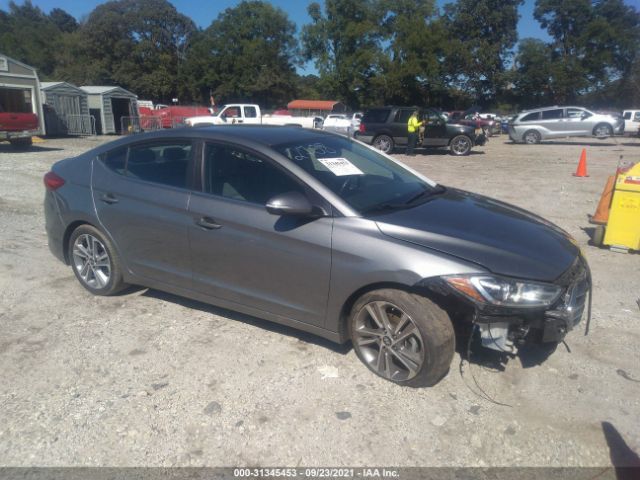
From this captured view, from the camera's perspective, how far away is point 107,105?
28203mm

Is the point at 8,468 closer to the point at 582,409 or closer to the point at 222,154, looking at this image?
the point at 222,154

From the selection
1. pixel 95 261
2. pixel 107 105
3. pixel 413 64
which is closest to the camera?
pixel 95 261

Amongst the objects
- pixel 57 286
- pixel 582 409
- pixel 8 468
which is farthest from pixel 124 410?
pixel 582 409

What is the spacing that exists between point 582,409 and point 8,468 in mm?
3176

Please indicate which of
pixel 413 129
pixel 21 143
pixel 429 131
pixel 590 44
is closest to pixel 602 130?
pixel 429 131

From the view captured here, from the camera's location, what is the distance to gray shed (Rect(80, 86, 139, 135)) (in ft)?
91.6

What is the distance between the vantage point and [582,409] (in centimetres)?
300

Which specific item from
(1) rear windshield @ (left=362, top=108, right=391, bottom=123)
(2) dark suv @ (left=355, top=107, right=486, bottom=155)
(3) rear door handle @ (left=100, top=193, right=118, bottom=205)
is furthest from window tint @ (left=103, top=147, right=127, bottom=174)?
(1) rear windshield @ (left=362, top=108, right=391, bottom=123)

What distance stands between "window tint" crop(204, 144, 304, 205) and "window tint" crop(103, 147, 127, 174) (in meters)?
0.94

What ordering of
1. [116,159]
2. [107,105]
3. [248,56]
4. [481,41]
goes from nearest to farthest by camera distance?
[116,159]
[107,105]
[481,41]
[248,56]

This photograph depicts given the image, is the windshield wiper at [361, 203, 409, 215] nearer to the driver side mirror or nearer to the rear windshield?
the driver side mirror

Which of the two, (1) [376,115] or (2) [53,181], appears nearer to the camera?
(2) [53,181]

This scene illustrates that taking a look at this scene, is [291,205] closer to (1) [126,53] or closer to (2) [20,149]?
(2) [20,149]

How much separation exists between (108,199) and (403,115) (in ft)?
53.0
